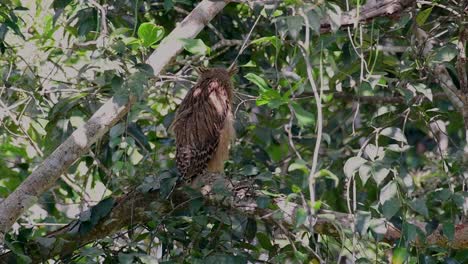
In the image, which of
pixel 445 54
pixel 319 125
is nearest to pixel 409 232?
pixel 319 125

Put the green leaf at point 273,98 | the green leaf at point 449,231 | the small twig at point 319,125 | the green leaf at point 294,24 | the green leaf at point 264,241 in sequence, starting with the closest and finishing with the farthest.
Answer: the small twig at point 319,125, the green leaf at point 294,24, the green leaf at point 273,98, the green leaf at point 449,231, the green leaf at point 264,241

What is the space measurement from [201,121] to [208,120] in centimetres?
5

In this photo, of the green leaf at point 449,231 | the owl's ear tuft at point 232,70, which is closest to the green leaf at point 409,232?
the green leaf at point 449,231

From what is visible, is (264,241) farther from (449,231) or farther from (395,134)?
(449,231)

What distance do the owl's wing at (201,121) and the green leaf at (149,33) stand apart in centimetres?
158

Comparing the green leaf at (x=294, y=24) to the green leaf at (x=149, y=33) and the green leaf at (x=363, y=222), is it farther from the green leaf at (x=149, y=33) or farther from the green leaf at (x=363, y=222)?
the green leaf at (x=149, y=33)

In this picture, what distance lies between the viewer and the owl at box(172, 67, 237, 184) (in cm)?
639

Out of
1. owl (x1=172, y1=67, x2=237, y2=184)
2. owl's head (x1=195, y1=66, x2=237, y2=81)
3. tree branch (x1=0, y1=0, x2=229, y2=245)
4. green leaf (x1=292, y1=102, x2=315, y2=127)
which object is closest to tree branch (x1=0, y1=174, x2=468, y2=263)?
tree branch (x1=0, y1=0, x2=229, y2=245)

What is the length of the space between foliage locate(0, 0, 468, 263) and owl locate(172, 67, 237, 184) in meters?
0.13

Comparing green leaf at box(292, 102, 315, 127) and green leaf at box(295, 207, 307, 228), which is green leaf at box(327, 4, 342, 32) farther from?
green leaf at box(295, 207, 307, 228)

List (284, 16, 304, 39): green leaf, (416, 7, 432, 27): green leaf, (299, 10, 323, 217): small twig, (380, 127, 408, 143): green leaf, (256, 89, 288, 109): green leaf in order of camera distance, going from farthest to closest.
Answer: (416, 7, 432, 27): green leaf → (380, 127, 408, 143): green leaf → (256, 89, 288, 109): green leaf → (284, 16, 304, 39): green leaf → (299, 10, 323, 217): small twig

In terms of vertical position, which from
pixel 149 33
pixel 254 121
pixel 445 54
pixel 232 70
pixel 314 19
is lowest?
pixel 254 121

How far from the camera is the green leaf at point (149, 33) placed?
15.5ft

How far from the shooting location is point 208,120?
21.4ft
